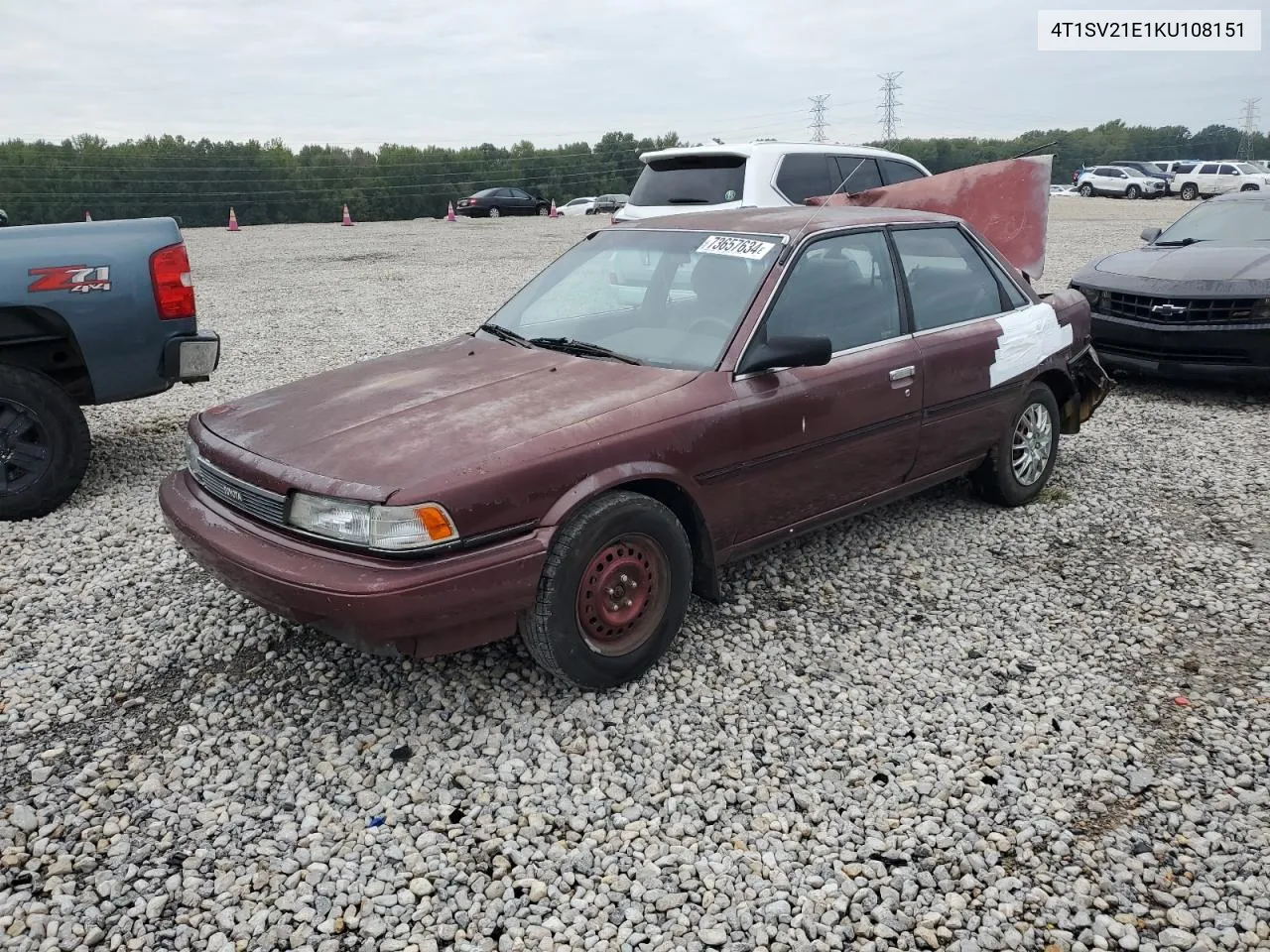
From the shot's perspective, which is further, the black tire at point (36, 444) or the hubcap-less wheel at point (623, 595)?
the black tire at point (36, 444)

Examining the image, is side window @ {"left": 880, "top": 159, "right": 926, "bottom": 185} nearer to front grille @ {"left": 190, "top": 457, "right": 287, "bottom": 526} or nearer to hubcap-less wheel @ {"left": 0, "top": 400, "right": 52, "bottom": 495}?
hubcap-less wheel @ {"left": 0, "top": 400, "right": 52, "bottom": 495}

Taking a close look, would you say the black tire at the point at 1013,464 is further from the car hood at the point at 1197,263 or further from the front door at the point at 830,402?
the car hood at the point at 1197,263

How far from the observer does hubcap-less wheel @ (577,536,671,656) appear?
125 inches

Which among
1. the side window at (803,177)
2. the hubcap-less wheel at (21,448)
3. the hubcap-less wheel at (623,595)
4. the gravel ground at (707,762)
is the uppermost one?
the side window at (803,177)

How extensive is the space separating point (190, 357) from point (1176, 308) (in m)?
6.79

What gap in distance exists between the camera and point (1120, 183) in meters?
36.1

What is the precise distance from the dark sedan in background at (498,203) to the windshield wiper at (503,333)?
27781 mm

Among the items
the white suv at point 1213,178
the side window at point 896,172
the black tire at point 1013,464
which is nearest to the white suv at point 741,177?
the side window at point 896,172

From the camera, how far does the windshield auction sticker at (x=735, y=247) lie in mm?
3891

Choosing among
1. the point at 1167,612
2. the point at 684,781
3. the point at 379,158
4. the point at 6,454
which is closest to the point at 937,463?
the point at 1167,612

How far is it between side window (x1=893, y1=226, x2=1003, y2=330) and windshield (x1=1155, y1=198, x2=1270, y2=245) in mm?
4503

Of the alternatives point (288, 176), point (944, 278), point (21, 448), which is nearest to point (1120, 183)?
point (288, 176)

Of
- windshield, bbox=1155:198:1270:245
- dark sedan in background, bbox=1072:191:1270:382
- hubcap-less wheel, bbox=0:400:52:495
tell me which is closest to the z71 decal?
hubcap-less wheel, bbox=0:400:52:495

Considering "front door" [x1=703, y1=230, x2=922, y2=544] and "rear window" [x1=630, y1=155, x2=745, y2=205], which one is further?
"rear window" [x1=630, y1=155, x2=745, y2=205]
